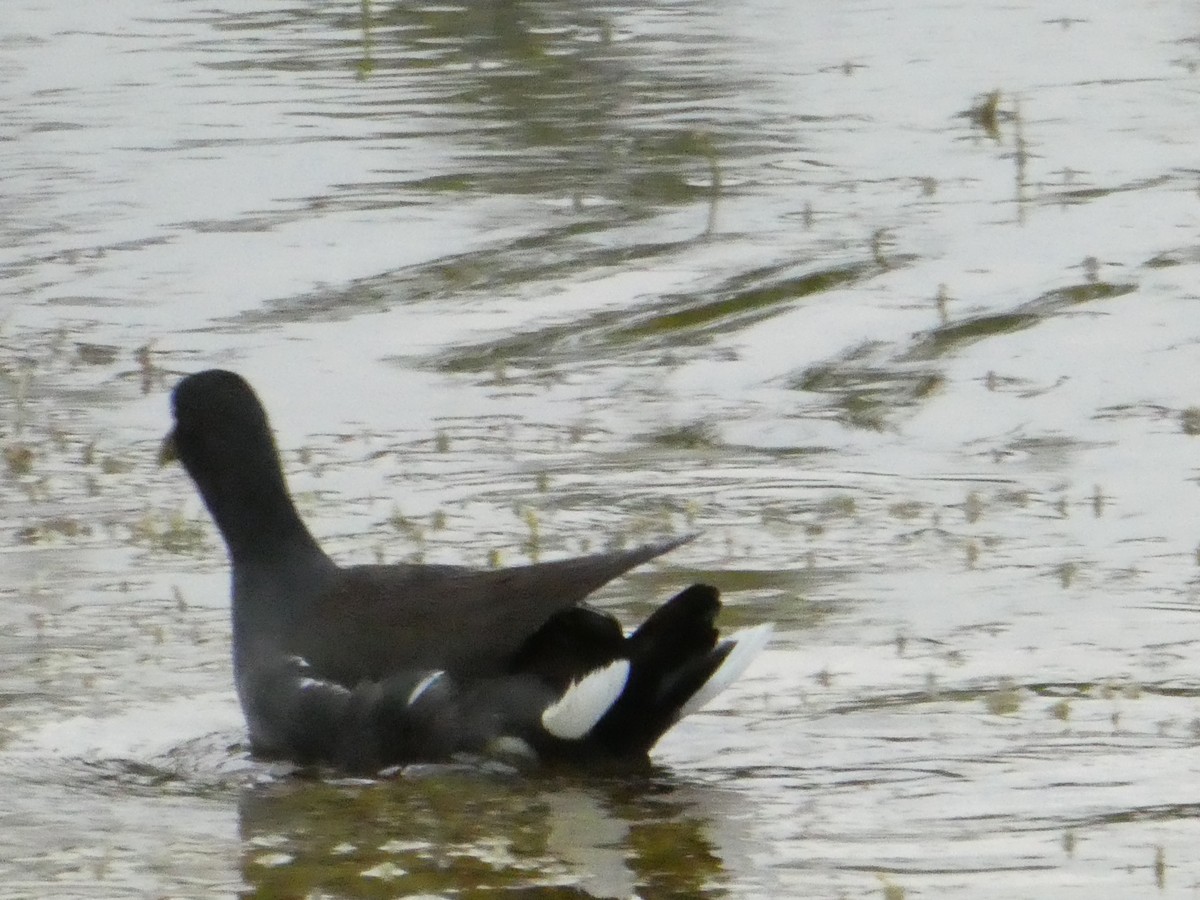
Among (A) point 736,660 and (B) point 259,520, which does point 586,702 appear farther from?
(B) point 259,520

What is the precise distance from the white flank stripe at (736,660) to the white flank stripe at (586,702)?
7.7 inches

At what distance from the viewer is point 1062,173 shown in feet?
43.0

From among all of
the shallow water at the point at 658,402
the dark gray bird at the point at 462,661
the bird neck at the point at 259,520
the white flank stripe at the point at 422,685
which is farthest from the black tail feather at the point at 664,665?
the bird neck at the point at 259,520

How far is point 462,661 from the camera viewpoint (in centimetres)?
639

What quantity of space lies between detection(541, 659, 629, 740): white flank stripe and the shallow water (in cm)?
15

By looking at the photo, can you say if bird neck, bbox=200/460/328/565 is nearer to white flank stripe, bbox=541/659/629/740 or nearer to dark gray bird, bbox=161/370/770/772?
dark gray bird, bbox=161/370/770/772

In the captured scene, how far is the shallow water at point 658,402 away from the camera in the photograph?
5.96 metres

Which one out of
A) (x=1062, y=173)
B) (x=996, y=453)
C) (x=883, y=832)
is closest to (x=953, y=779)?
(x=883, y=832)

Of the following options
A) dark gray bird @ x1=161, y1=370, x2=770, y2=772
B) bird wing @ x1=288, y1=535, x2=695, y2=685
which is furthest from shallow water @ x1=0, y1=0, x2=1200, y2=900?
bird wing @ x1=288, y1=535, x2=695, y2=685

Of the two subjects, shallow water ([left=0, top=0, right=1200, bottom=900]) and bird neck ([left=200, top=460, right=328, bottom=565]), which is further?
bird neck ([left=200, top=460, right=328, bottom=565])

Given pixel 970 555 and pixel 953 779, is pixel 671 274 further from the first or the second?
pixel 953 779

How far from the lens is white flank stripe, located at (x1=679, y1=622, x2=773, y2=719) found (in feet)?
20.4

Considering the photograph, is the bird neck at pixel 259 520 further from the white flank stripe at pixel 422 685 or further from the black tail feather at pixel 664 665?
the black tail feather at pixel 664 665

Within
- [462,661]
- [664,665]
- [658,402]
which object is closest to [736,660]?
[664,665]
